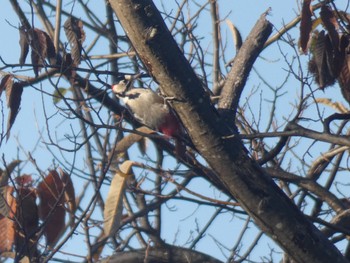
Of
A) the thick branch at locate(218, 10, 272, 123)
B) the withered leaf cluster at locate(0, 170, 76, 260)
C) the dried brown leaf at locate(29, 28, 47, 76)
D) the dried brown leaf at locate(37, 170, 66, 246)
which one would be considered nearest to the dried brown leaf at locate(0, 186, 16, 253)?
the withered leaf cluster at locate(0, 170, 76, 260)

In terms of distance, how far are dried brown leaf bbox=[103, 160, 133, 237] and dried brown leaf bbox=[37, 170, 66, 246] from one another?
190mm

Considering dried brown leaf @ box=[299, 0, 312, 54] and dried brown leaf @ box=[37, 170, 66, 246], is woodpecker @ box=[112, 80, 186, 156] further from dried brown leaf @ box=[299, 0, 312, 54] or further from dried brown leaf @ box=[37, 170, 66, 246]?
dried brown leaf @ box=[299, 0, 312, 54]

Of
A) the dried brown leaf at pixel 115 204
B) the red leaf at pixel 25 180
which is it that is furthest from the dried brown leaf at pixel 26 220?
the dried brown leaf at pixel 115 204

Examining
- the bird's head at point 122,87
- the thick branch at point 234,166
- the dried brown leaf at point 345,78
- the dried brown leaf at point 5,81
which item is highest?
the bird's head at point 122,87

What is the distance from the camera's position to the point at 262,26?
3.41 meters

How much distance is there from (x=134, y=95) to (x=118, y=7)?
1.27m

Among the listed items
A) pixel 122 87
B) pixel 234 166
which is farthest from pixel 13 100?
pixel 234 166

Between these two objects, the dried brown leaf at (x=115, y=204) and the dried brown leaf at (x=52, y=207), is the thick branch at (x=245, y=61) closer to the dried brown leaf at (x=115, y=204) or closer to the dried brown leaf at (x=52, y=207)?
the dried brown leaf at (x=115, y=204)

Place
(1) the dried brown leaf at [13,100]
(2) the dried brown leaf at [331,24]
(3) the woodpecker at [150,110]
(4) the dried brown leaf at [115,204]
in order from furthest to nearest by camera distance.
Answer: (3) the woodpecker at [150,110], (4) the dried brown leaf at [115,204], (1) the dried brown leaf at [13,100], (2) the dried brown leaf at [331,24]

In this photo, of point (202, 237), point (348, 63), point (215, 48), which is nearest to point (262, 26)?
point (348, 63)

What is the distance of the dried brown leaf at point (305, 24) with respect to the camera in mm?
2801

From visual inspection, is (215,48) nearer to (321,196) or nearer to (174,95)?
(321,196)

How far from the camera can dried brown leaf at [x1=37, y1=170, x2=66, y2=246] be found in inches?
138

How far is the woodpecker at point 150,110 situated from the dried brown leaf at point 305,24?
1039mm
